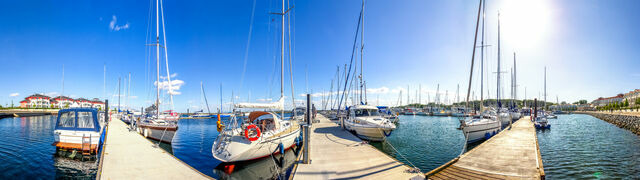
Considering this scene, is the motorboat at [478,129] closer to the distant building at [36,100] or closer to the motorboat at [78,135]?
the motorboat at [78,135]

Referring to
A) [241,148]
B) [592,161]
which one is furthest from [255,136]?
[592,161]

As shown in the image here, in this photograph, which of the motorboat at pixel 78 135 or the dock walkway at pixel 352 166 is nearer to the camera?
the dock walkway at pixel 352 166

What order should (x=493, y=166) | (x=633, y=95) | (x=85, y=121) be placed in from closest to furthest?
(x=493, y=166)
(x=85, y=121)
(x=633, y=95)

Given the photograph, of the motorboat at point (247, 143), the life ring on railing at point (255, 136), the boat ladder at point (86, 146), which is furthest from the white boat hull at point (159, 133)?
the life ring on railing at point (255, 136)

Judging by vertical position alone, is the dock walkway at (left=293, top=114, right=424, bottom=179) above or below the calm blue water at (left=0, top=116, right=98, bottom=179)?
above

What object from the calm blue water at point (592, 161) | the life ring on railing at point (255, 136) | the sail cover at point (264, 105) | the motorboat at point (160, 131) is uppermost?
the sail cover at point (264, 105)

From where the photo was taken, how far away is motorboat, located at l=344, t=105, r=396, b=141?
14.9 metres

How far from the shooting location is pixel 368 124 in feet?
50.3

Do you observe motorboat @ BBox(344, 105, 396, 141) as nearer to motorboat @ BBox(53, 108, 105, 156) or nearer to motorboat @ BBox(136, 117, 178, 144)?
motorboat @ BBox(136, 117, 178, 144)

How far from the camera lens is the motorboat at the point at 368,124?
1486 centimetres

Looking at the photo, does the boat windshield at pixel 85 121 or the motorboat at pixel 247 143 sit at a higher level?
the boat windshield at pixel 85 121

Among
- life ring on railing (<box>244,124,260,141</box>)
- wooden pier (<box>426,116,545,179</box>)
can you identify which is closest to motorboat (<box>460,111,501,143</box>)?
wooden pier (<box>426,116,545,179</box>)

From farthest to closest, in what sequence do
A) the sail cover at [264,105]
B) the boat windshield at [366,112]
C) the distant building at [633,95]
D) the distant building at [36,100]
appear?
the distant building at [36,100] < the distant building at [633,95] < the boat windshield at [366,112] < the sail cover at [264,105]

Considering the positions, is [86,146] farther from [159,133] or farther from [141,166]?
[141,166]
